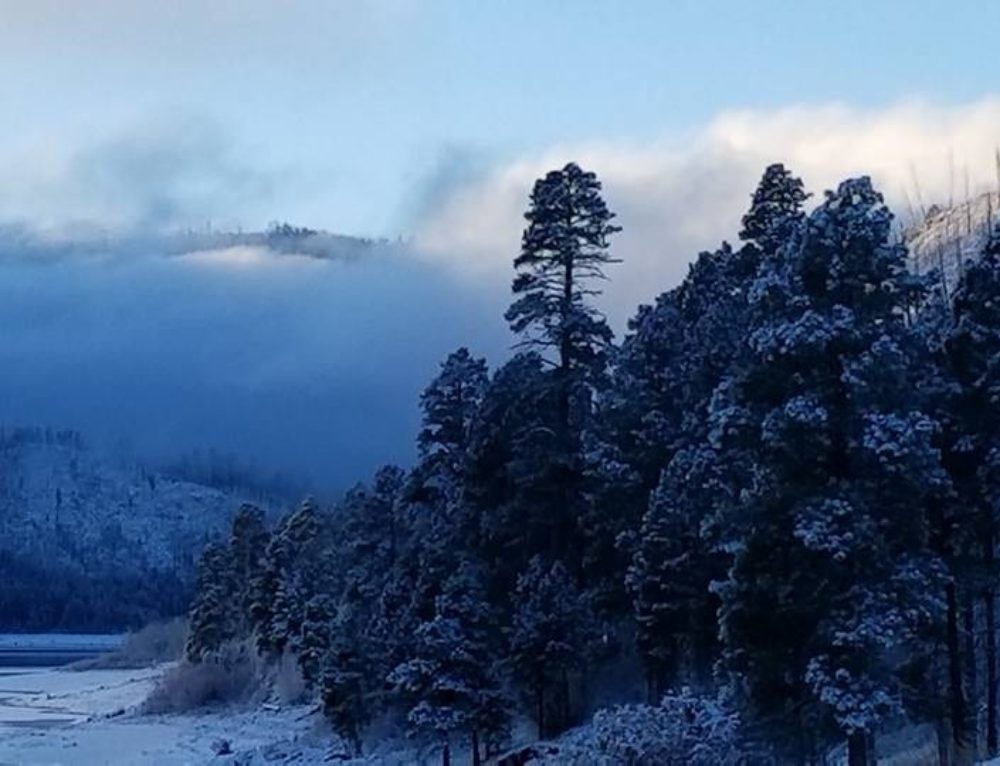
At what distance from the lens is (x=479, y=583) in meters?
48.1

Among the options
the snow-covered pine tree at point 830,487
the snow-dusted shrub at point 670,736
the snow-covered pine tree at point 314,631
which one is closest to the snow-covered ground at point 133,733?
the snow-covered pine tree at point 314,631

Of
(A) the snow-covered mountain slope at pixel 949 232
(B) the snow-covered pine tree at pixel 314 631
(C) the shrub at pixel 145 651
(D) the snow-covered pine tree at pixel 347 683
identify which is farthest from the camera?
(C) the shrub at pixel 145 651

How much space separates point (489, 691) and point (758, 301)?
20.7 m

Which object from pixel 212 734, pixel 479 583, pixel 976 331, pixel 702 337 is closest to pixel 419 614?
pixel 479 583

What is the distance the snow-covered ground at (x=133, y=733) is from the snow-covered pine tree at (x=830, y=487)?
131ft

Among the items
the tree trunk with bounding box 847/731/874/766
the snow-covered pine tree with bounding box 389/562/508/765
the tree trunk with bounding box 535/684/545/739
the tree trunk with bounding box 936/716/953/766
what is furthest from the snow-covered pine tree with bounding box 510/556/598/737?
the tree trunk with bounding box 847/731/874/766

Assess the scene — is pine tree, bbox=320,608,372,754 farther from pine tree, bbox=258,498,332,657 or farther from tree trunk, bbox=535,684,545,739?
pine tree, bbox=258,498,332,657

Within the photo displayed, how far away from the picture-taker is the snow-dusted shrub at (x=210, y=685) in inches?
3998

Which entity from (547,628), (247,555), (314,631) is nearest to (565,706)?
(547,628)

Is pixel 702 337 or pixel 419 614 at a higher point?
Answer: pixel 702 337

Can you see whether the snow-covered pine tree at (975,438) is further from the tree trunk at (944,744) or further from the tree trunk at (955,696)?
the tree trunk at (944,744)

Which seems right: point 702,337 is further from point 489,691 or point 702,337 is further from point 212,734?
point 212,734

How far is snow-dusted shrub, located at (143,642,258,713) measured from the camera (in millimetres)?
101556

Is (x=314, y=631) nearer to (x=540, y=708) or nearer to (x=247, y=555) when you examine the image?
(x=540, y=708)
